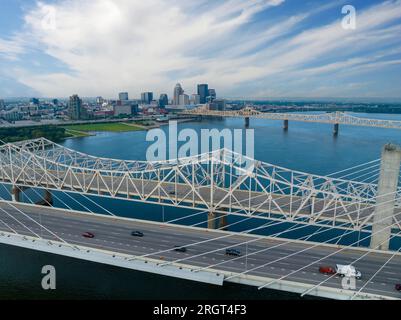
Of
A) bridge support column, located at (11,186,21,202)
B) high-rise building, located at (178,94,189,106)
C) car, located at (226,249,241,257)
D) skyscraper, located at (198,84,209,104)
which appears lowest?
car, located at (226,249,241,257)

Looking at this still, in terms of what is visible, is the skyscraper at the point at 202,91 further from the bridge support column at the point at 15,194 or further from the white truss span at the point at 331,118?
the bridge support column at the point at 15,194

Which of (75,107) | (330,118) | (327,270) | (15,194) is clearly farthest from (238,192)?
(75,107)

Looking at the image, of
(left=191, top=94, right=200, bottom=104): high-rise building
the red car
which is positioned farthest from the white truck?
(left=191, top=94, right=200, bottom=104): high-rise building

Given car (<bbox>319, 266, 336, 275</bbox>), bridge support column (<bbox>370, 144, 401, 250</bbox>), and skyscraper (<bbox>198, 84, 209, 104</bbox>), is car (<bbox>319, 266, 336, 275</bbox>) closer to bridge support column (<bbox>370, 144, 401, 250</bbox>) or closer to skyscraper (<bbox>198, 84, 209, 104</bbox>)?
bridge support column (<bbox>370, 144, 401, 250</bbox>)
